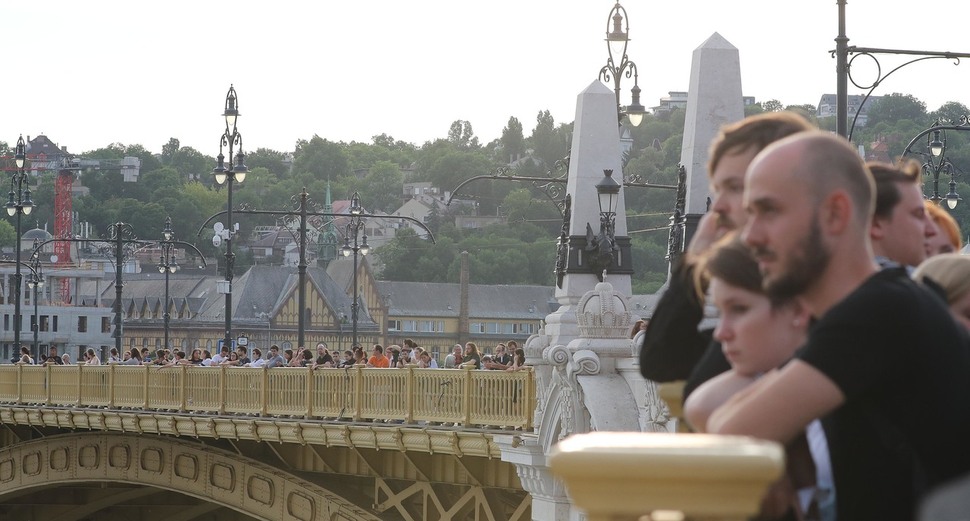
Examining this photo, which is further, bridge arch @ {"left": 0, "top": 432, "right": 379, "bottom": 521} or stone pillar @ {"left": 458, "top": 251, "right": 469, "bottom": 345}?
stone pillar @ {"left": 458, "top": 251, "right": 469, "bottom": 345}

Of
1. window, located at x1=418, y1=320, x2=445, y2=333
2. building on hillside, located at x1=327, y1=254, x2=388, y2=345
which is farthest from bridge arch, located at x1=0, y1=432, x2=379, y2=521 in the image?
window, located at x1=418, y1=320, x2=445, y2=333

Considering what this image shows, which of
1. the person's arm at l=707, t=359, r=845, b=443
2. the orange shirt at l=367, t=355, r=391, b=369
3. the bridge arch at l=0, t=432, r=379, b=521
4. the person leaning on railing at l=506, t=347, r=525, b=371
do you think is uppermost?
the person's arm at l=707, t=359, r=845, b=443

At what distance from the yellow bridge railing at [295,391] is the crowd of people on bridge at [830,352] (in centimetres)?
2013

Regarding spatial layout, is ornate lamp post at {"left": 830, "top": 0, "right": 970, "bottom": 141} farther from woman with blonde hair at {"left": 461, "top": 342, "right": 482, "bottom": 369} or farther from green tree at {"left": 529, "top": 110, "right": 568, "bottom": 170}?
green tree at {"left": 529, "top": 110, "right": 568, "bottom": 170}

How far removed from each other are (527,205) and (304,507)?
104294 millimetres

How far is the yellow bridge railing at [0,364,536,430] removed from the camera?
25391mm

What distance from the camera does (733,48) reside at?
67.7 feet

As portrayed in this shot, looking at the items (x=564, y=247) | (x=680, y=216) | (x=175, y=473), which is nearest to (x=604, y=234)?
(x=564, y=247)

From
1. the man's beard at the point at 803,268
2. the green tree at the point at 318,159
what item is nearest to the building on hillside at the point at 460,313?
the green tree at the point at 318,159

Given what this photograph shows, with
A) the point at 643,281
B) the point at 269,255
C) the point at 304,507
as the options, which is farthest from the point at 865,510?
the point at 269,255

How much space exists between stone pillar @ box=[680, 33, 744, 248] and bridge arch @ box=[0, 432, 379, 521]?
15664mm

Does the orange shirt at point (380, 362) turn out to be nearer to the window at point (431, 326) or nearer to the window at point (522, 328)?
the window at point (522, 328)

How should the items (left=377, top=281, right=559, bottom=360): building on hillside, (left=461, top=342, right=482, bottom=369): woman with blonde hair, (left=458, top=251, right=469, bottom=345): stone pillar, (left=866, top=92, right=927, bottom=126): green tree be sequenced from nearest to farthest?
(left=461, top=342, right=482, bottom=369): woman with blonde hair < (left=866, top=92, right=927, bottom=126): green tree < (left=458, top=251, right=469, bottom=345): stone pillar < (left=377, top=281, right=559, bottom=360): building on hillside

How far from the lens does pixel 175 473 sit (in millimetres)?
40844
